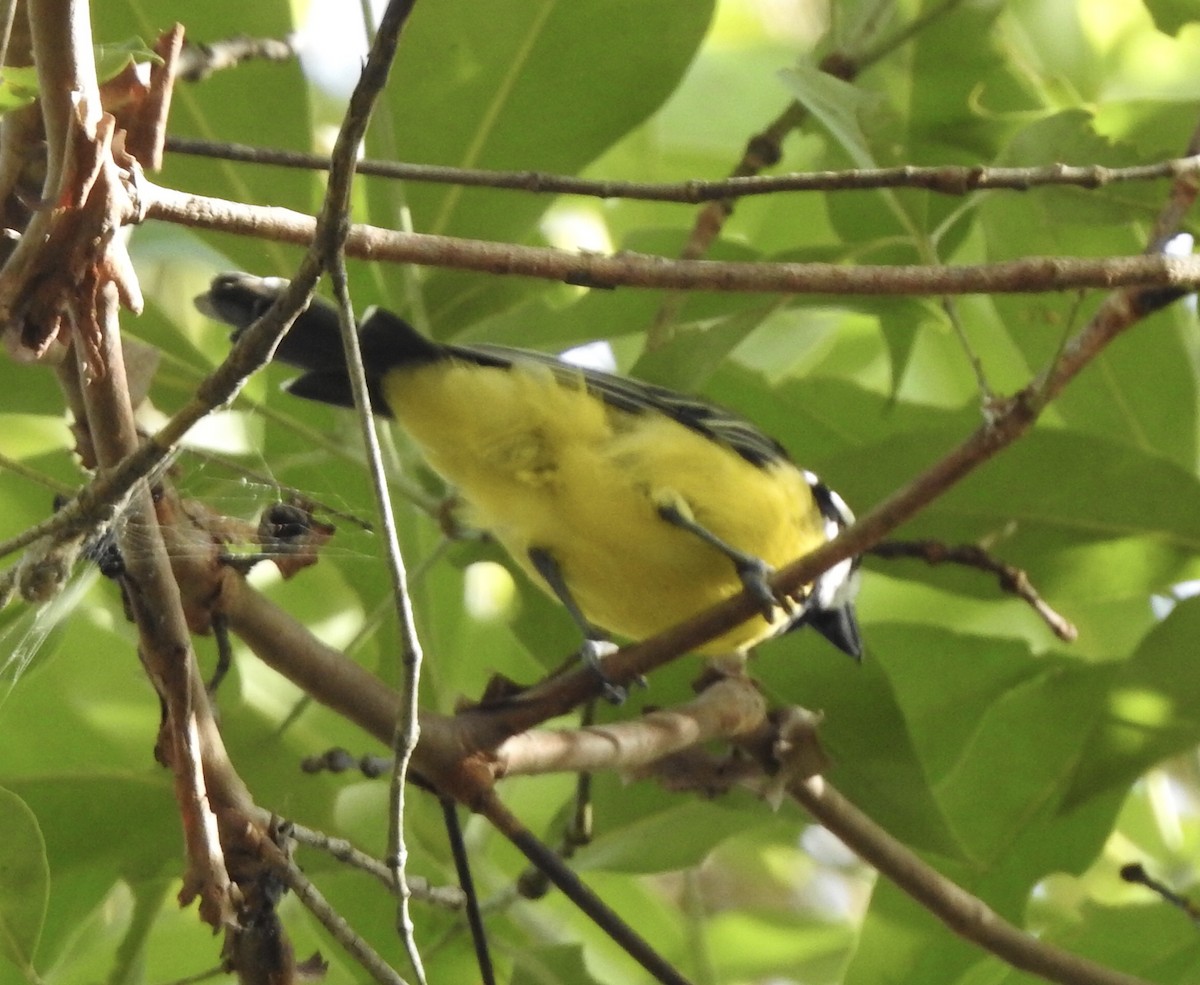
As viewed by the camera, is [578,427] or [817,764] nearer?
[817,764]

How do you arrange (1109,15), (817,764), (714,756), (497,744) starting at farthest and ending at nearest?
(1109,15) → (714,756) → (817,764) → (497,744)

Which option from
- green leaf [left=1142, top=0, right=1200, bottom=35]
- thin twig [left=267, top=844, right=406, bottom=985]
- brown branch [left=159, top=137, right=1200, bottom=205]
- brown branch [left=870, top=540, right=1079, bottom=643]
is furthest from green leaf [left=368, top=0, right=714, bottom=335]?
thin twig [left=267, top=844, right=406, bottom=985]

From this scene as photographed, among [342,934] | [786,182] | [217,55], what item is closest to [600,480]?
[217,55]

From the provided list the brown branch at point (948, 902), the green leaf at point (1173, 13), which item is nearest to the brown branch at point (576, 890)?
the brown branch at point (948, 902)

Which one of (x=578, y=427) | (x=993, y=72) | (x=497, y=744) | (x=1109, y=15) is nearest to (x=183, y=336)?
(x=578, y=427)

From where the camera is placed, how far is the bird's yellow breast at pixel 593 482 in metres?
2.51

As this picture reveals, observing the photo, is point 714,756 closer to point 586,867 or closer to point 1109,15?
point 586,867

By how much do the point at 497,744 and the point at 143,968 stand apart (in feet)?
2.71

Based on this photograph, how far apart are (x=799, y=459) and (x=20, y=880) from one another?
1383 millimetres

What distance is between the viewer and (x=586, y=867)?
7.64 feet

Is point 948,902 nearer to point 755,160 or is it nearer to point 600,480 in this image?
point 600,480

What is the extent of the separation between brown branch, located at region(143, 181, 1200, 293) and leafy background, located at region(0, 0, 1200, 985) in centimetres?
69

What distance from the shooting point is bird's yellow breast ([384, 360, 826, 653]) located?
251 cm

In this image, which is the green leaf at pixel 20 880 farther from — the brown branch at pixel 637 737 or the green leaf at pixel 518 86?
the green leaf at pixel 518 86
